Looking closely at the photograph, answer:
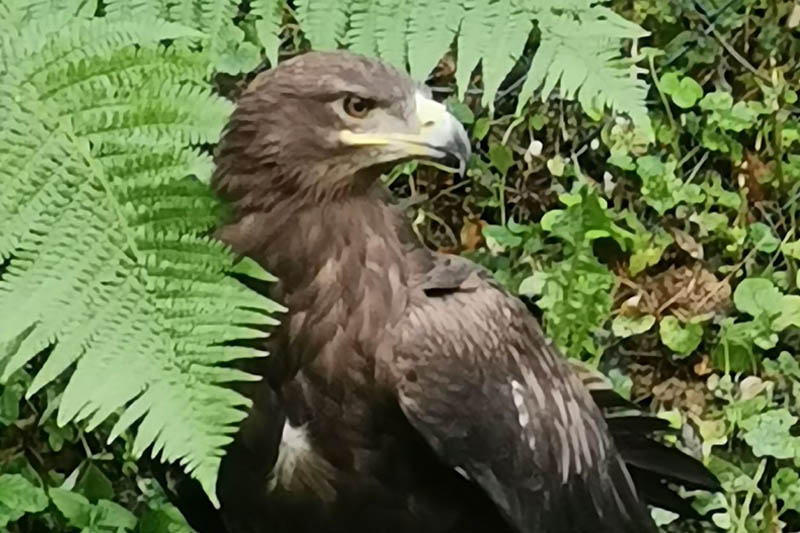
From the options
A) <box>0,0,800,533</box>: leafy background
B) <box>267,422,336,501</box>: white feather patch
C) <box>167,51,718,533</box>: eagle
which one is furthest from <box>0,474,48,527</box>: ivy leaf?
<box>267,422,336,501</box>: white feather patch

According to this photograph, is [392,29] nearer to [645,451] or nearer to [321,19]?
[321,19]

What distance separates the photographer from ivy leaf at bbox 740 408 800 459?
2037 millimetres

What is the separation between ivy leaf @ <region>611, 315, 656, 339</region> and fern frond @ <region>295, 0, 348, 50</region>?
4.52 ft

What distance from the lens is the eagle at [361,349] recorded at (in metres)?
1.22

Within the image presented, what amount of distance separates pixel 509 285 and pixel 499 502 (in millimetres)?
918

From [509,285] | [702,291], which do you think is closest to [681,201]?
[702,291]

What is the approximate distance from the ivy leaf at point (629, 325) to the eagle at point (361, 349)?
85cm

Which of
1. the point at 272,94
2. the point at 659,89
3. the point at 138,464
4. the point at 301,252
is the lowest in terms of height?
the point at 138,464

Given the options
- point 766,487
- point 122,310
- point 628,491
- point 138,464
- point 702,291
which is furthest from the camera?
point 702,291

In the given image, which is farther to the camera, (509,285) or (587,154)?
(587,154)

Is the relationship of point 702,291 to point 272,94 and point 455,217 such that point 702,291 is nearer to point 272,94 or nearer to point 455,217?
point 455,217

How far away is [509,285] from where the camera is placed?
2176mm

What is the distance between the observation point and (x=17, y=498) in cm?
161

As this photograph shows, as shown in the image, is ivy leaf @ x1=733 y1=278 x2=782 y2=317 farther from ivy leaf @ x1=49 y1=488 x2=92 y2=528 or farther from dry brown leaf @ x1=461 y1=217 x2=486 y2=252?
ivy leaf @ x1=49 y1=488 x2=92 y2=528
